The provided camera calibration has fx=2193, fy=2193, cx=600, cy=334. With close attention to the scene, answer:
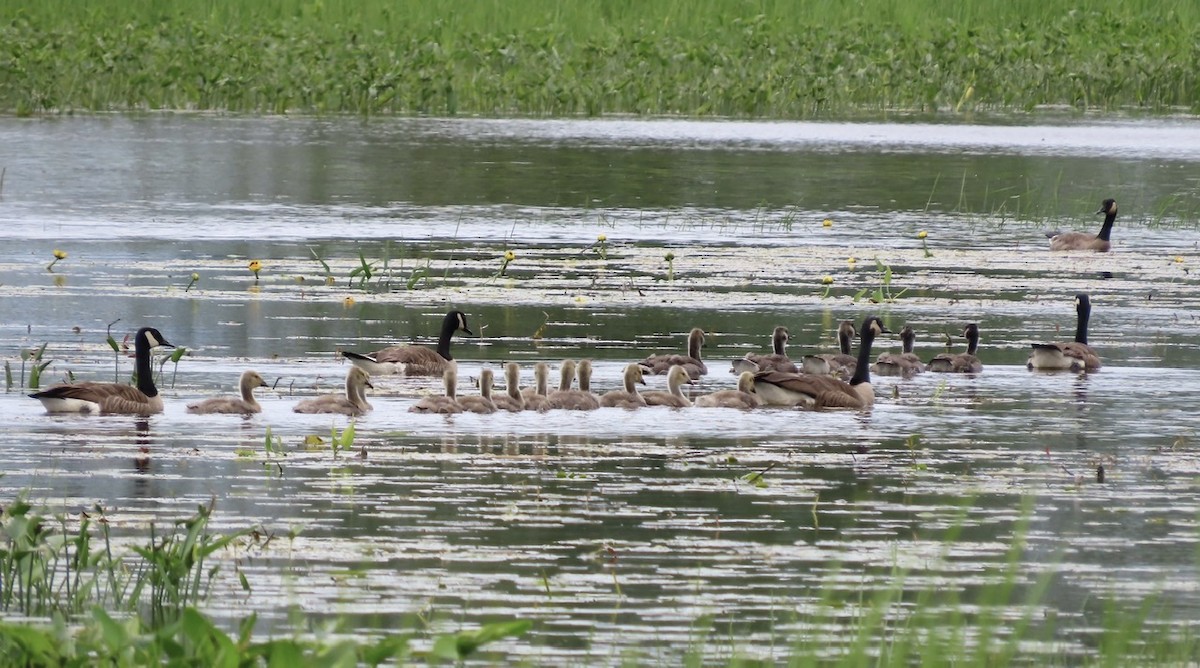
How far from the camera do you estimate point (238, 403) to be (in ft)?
40.8

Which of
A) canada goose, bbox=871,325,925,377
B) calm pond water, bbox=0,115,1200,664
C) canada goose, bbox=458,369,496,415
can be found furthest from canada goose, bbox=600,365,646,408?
canada goose, bbox=871,325,925,377

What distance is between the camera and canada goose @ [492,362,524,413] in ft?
43.2

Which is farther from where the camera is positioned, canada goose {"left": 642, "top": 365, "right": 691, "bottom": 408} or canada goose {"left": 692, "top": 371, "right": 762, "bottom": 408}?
canada goose {"left": 692, "top": 371, "right": 762, "bottom": 408}

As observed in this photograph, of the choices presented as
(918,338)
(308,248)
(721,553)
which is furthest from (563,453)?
(308,248)

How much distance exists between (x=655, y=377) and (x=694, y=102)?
22949 mm

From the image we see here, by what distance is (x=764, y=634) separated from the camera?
7.69 metres

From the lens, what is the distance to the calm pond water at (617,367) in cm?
858

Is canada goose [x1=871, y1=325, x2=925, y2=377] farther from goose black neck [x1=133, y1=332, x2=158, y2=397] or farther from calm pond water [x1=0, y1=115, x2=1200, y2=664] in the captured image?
goose black neck [x1=133, y1=332, x2=158, y2=397]

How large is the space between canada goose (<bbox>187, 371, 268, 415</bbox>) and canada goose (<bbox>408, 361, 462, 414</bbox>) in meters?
0.96

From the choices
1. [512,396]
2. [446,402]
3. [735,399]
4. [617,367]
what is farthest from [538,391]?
[617,367]

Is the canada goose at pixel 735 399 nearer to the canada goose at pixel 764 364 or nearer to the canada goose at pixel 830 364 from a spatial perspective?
the canada goose at pixel 764 364

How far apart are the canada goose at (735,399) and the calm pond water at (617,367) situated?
266mm

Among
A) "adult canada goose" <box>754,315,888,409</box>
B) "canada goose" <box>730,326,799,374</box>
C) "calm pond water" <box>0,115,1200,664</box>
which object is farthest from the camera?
"canada goose" <box>730,326,799,374</box>

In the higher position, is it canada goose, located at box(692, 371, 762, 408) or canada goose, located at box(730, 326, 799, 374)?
canada goose, located at box(730, 326, 799, 374)
